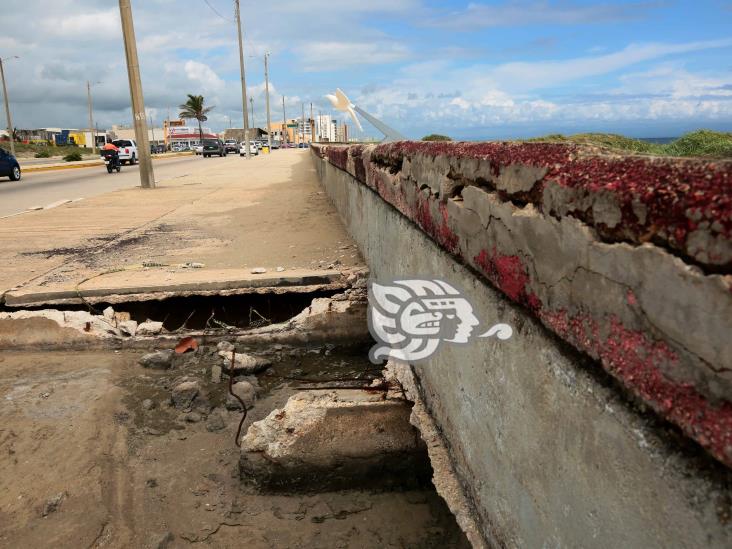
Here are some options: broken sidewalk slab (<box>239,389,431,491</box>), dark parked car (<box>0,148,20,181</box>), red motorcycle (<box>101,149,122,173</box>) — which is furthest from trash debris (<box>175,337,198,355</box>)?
red motorcycle (<box>101,149,122,173</box>)

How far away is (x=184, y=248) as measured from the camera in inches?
242

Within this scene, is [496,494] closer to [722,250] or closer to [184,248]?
[722,250]

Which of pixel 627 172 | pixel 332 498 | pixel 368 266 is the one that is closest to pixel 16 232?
pixel 368 266

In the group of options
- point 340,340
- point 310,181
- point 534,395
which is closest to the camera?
point 534,395

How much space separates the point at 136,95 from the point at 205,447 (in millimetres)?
13310

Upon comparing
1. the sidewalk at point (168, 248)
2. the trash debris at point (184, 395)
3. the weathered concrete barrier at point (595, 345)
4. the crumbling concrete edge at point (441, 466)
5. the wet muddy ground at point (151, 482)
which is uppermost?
the weathered concrete barrier at point (595, 345)

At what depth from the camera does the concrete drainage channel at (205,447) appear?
8.00 feet

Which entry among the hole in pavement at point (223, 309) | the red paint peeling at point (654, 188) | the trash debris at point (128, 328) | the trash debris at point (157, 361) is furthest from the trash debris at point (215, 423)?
the red paint peeling at point (654, 188)

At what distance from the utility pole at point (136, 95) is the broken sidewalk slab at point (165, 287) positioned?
10.5 meters

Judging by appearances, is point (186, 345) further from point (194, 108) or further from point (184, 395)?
point (194, 108)

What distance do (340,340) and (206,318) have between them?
1179 millimetres

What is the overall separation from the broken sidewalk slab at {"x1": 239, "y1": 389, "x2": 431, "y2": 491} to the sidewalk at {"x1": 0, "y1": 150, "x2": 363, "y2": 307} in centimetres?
185

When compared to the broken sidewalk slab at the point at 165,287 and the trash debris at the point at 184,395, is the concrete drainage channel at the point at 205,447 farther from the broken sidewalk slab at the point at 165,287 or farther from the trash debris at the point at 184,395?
the broken sidewalk slab at the point at 165,287

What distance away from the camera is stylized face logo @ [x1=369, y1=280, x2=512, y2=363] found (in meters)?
1.94
